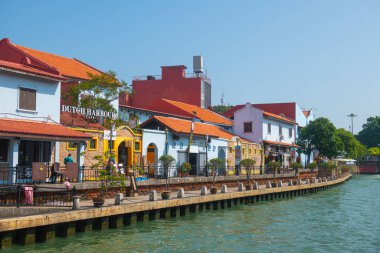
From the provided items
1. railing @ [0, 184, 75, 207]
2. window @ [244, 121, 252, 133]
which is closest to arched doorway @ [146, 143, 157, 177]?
railing @ [0, 184, 75, 207]

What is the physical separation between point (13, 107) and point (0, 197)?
6.89 metres

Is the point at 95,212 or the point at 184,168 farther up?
the point at 184,168

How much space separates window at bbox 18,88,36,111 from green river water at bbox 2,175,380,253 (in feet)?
32.1

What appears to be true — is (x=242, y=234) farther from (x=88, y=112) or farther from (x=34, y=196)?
(x=88, y=112)

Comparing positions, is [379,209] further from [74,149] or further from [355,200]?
[74,149]

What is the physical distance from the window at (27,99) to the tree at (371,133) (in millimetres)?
113630

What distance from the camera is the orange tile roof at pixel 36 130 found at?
77.0 feet

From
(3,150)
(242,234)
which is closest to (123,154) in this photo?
(3,150)

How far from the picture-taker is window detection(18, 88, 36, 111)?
2683 centimetres

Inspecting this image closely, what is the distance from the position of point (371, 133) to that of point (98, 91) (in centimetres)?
10614

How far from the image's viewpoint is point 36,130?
2506cm

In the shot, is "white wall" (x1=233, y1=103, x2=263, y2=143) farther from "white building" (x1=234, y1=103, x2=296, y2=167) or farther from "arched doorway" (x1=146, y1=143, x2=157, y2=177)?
"arched doorway" (x1=146, y1=143, x2=157, y2=177)

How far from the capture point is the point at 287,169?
5881 centimetres

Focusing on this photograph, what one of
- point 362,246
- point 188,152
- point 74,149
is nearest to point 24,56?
point 74,149
